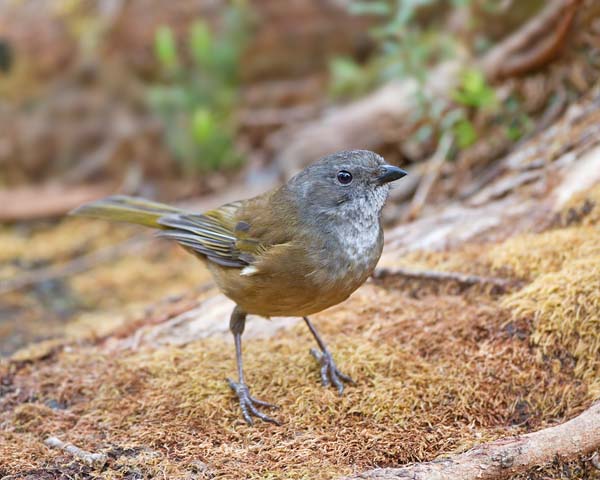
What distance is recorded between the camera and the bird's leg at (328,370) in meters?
3.55

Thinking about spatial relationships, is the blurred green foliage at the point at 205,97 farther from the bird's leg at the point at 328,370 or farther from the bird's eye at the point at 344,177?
the bird's leg at the point at 328,370

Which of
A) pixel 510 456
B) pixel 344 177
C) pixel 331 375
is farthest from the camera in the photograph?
pixel 344 177

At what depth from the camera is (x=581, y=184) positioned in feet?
15.0

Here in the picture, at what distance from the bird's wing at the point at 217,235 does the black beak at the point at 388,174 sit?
2.44 feet

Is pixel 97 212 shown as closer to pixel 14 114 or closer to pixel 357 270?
pixel 357 270

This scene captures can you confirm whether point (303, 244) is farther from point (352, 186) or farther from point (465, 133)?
point (465, 133)

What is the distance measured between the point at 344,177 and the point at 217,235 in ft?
2.84

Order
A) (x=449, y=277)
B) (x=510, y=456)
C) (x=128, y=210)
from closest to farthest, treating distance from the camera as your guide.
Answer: (x=510, y=456) → (x=449, y=277) → (x=128, y=210)

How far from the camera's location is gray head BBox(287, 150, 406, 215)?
367 cm

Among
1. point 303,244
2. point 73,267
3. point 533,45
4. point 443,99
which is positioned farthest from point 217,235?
point 533,45

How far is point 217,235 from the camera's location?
4.03 m

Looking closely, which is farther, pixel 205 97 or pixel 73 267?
pixel 205 97

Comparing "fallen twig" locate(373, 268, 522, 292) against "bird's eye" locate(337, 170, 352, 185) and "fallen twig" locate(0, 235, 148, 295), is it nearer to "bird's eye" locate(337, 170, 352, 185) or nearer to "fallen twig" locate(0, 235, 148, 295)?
"bird's eye" locate(337, 170, 352, 185)

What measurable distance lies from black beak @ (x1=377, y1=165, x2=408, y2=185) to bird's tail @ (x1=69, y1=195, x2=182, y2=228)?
1.50 meters
